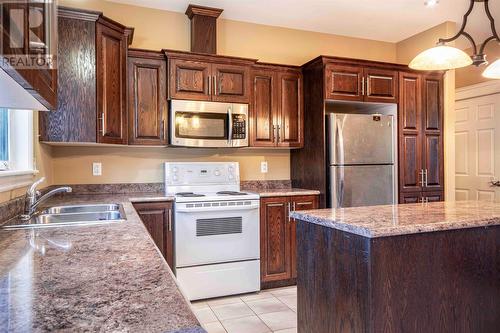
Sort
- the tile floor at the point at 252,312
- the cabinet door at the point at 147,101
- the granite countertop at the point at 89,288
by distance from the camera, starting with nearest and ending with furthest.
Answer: the granite countertop at the point at 89,288 < the tile floor at the point at 252,312 < the cabinet door at the point at 147,101

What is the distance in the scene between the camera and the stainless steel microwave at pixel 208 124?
3.18 m

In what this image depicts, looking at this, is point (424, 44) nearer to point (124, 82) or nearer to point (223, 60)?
point (223, 60)

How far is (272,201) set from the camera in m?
3.28

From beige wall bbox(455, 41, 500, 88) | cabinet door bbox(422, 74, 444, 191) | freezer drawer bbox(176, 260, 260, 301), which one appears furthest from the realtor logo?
beige wall bbox(455, 41, 500, 88)

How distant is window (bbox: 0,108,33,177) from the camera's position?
2083 millimetres

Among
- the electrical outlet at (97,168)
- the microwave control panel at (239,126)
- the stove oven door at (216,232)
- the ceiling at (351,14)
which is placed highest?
the ceiling at (351,14)

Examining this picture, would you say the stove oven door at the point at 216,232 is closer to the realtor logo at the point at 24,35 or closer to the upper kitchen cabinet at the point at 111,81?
the upper kitchen cabinet at the point at 111,81

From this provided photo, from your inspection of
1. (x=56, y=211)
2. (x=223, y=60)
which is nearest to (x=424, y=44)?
(x=223, y=60)

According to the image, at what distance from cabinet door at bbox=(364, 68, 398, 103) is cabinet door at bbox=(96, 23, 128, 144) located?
2.36 metres

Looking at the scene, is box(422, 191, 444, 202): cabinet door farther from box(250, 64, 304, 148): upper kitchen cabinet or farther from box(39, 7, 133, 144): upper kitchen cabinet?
box(39, 7, 133, 144): upper kitchen cabinet

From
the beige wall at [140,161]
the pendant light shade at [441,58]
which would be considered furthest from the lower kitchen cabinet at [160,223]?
the pendant light shade at [441,58]

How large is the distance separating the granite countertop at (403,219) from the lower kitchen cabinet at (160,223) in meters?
1.46

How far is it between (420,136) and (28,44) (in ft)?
12.4

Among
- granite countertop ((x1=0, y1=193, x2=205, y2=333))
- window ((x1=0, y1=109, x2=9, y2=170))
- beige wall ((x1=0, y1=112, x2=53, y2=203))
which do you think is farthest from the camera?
window ((x1=0, y1=109, x2=9, y2=170))
